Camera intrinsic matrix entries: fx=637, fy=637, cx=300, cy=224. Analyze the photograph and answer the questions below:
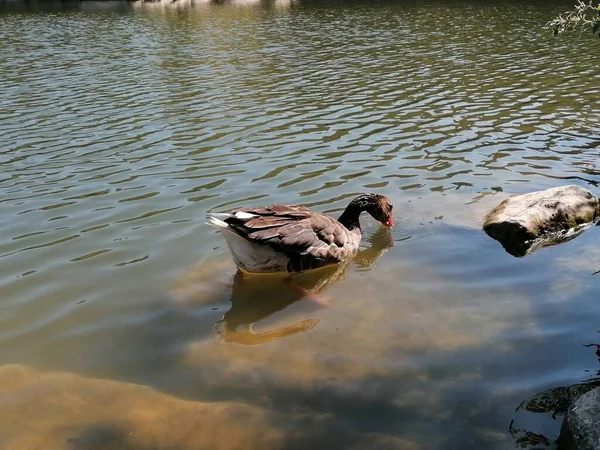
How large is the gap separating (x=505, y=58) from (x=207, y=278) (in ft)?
62.2

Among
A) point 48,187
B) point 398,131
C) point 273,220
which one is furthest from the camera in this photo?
→ point 398,131

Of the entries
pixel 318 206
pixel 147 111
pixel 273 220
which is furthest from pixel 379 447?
pixel 147 111

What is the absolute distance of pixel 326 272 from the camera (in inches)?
325

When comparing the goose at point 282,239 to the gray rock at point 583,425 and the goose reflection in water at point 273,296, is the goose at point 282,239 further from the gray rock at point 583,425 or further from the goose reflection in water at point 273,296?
the gray rock at point 583,425

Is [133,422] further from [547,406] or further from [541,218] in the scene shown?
[541,218]

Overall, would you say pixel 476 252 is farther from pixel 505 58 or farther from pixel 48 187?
pixel 505 58

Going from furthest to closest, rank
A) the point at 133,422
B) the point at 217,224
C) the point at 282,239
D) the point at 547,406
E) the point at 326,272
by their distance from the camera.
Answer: the point at 326,272
the point at 282,239
the point at 217,224
the point at 133,422
the point at 547,406

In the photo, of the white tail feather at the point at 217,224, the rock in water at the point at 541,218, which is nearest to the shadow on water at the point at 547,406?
the rock in water at the point at 541,218

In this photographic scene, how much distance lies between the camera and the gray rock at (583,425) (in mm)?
4145

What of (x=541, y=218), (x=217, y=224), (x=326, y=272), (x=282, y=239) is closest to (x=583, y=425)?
(x=282, y=239)

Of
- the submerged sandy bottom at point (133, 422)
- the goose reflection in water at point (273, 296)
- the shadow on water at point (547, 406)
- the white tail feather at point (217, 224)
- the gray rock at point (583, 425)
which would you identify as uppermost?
the white tail feather at point (217, 224)

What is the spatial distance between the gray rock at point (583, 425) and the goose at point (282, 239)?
3844 mm

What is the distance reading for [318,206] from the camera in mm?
10273

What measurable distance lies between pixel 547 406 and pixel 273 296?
3487 millimetres
